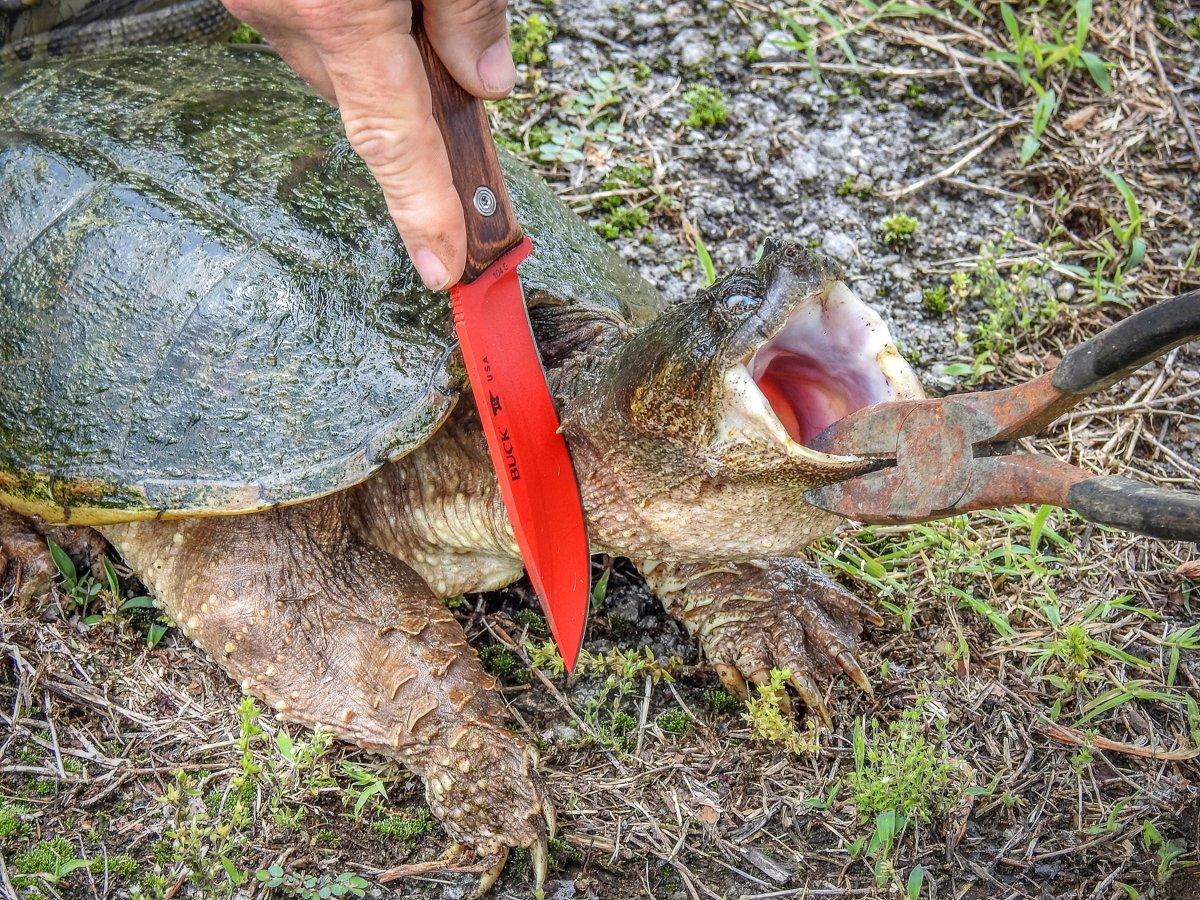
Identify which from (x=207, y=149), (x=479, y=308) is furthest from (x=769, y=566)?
(x=207, y=149)

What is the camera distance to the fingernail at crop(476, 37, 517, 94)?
2023 mm

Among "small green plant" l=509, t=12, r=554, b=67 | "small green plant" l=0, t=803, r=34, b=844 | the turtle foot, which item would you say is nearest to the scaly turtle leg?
"small green plant" l=0, t=803, r=34, b=844

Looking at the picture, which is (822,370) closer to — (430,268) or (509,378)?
(509,378)

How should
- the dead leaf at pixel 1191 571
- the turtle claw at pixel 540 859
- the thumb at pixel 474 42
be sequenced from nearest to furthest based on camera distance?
the thumb at pixel 474 42, the turtle claw at pixel 540 859, the dead leaf at pixel 1191 571

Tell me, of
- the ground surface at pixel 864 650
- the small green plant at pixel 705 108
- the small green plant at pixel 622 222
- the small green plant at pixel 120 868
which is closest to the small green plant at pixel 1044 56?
the ground surface at pixel 864 650

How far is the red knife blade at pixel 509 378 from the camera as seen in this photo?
209 cm

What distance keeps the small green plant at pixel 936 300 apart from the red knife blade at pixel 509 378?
1.63m

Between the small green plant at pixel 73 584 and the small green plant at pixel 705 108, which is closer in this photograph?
the small green plant at pixel 73 584

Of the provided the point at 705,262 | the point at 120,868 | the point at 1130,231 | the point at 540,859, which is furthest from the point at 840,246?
the point at 120,868

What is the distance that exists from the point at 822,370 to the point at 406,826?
4.37 ft

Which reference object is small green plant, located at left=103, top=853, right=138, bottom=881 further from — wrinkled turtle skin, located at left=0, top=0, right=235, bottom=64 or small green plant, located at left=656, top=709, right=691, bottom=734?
wrinkled turtle skin, located at left=0, top=0, right=235, bottom=64

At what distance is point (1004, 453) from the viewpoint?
1.79 m

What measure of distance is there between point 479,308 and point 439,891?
1.22 metres

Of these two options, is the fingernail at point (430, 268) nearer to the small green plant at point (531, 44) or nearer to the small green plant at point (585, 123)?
the small green plant at point (585, 123)
